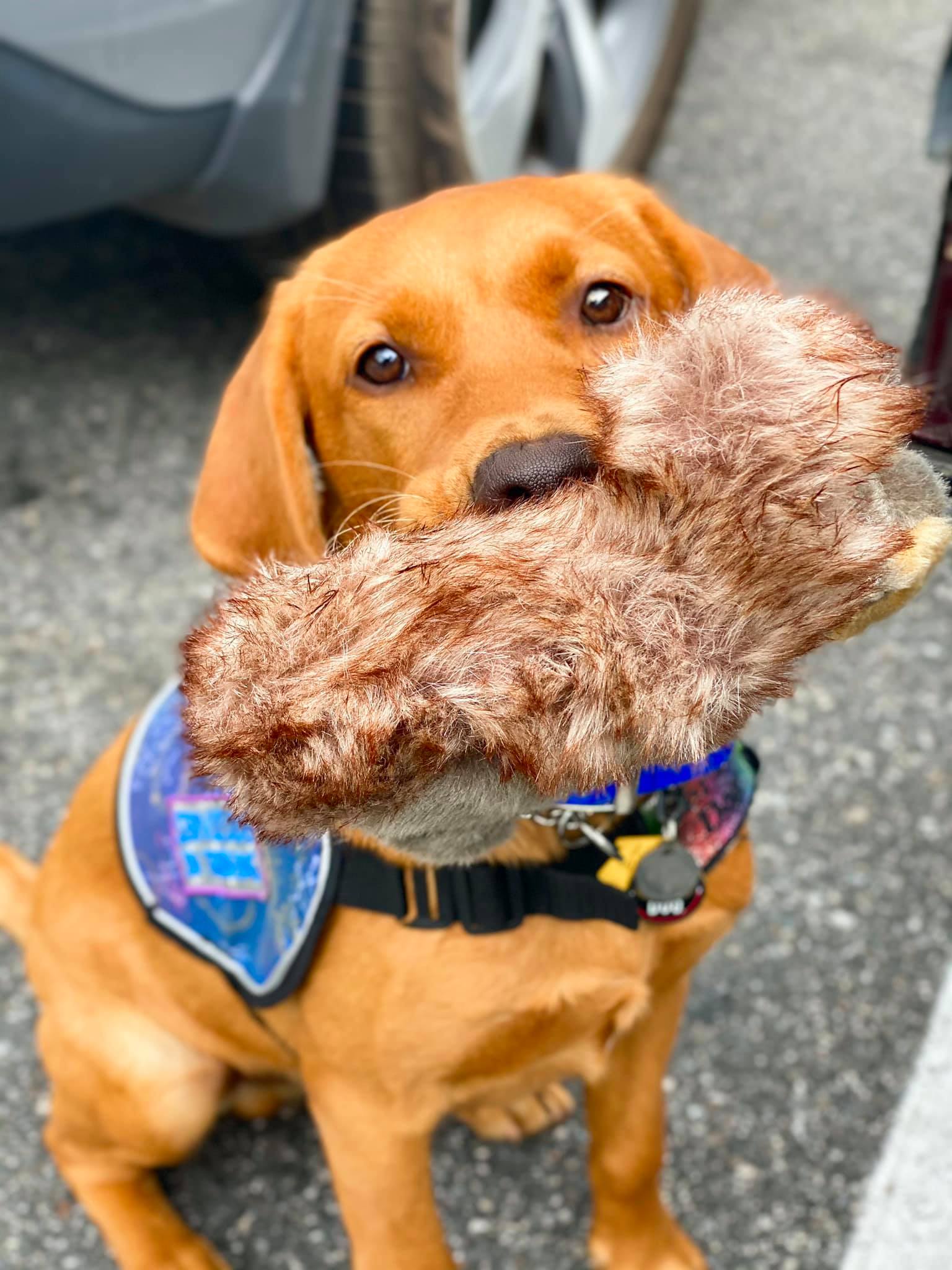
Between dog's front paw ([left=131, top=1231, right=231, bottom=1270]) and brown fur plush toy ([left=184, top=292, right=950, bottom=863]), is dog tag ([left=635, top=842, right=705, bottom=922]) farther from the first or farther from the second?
dog's front paw ([left=131, top=1231, right=231, bottom=1270])

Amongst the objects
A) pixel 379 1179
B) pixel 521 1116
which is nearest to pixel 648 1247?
pixel 521 1116

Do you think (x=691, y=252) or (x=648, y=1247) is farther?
(x=648, y=1247)

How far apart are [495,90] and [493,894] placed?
2864 mm

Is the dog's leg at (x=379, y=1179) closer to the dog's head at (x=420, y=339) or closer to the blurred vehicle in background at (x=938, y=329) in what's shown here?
the dog's head at (x=420, y=339)

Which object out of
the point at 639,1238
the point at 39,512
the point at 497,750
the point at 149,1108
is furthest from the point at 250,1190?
the point at 39,512

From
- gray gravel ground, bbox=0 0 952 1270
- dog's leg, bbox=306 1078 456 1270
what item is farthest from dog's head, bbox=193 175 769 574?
gray gravel ground, bbox=0 0 952 1270

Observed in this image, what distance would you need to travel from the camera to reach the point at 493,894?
169 cm

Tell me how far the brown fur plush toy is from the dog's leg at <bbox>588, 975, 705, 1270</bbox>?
106 centimetres

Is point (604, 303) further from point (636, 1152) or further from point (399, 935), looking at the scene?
point (636, 1152)

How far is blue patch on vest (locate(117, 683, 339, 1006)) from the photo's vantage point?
1.80m

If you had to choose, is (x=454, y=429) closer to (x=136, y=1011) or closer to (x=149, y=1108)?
(x=136, y=1011)

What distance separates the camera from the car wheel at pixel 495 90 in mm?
3406

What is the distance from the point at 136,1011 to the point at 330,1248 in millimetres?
583

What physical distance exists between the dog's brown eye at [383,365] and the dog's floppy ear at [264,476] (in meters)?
0.15
